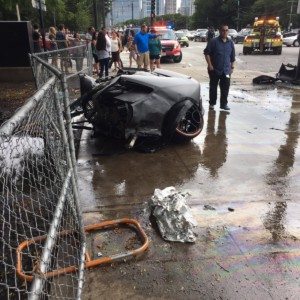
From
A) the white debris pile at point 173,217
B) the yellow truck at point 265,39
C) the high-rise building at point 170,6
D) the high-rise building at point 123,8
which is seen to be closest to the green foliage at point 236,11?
the high-rise building at point 123,8

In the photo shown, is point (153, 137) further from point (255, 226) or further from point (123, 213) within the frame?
point (255, 226)

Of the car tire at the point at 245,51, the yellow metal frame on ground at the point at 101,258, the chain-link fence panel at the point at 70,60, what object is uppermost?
the chain-link fence panel at the point at 70,60

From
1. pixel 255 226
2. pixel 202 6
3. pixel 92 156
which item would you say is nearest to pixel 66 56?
pixel 92 156

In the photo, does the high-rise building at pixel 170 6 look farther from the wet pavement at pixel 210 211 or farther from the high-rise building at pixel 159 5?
the wet pavement at pixel 210 211

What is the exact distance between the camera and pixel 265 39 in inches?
1005

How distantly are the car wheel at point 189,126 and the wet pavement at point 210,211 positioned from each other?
0.57ft

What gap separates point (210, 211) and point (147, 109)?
1.89 meters

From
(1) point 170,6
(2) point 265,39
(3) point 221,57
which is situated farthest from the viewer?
(1) point 170,6

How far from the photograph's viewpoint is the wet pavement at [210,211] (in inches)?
107

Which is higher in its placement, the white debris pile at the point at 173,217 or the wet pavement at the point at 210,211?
the white debris pile at the point at 173,217

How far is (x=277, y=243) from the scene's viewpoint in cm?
323

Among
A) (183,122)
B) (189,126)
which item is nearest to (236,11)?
(189,126)

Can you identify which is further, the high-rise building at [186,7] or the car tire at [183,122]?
the high-rise building at [186,7]

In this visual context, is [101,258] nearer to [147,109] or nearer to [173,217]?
[173,217]
